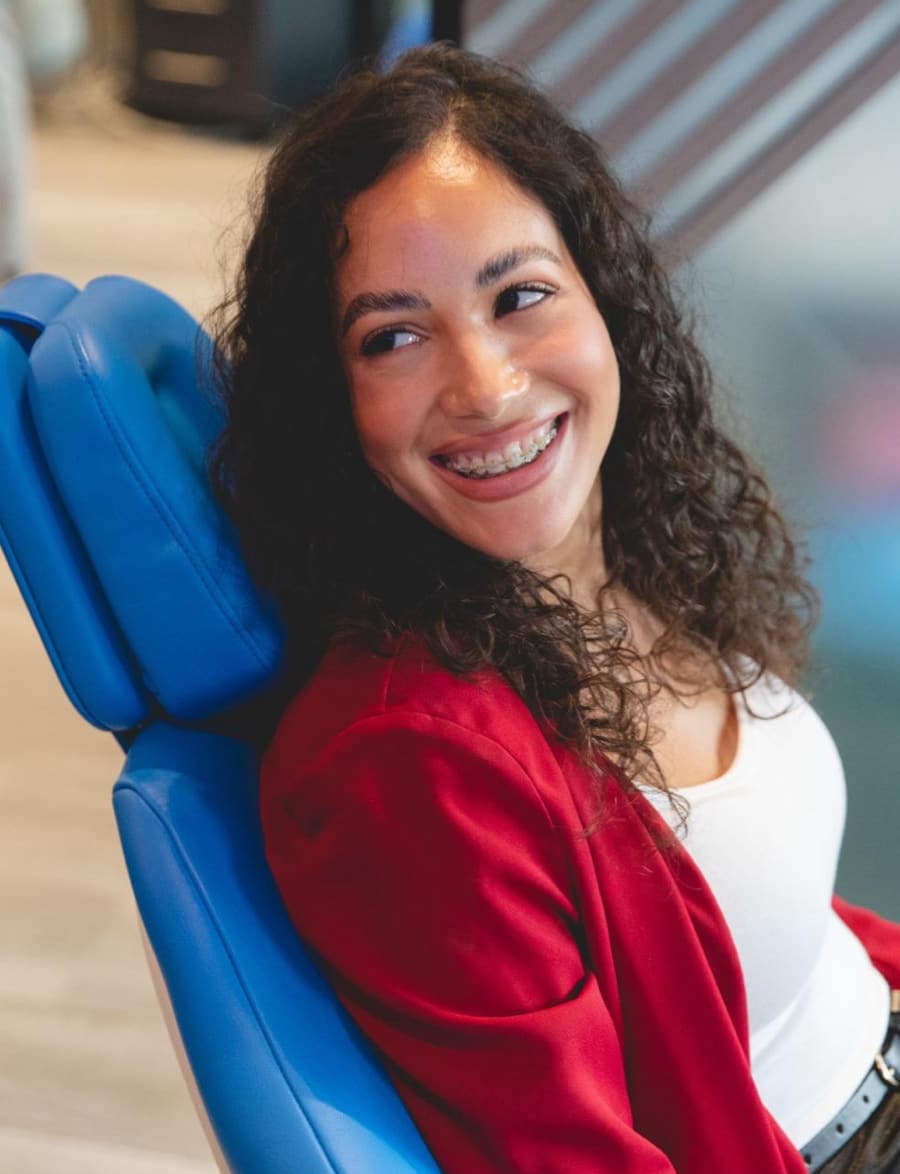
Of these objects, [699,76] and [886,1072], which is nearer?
[886,1072]

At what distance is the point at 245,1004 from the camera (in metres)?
0.98

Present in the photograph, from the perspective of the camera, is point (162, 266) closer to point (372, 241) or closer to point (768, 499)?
point (768, 499)

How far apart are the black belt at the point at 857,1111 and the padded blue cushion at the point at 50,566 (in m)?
0.64

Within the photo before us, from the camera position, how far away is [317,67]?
210 inches

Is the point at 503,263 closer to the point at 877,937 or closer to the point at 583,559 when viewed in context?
the point at 583,559

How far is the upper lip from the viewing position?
1.09 metres

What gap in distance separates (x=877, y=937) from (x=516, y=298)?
0.76 metres

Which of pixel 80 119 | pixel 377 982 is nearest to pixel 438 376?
pixel 377 982

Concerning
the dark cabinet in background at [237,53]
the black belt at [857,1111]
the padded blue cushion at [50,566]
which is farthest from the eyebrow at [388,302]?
the dark cabinet in background at [237,53]

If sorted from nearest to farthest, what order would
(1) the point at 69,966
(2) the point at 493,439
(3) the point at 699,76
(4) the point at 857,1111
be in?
(2) the point at 493,439 < (4) the point at 857,1111 < (3) the point at 699,76 < (1) the point at 69,966

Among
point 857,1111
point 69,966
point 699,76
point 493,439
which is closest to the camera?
point 493,439

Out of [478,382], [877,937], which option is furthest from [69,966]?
[478,382]

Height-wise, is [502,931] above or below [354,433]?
below

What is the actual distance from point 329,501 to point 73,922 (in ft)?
4.25
